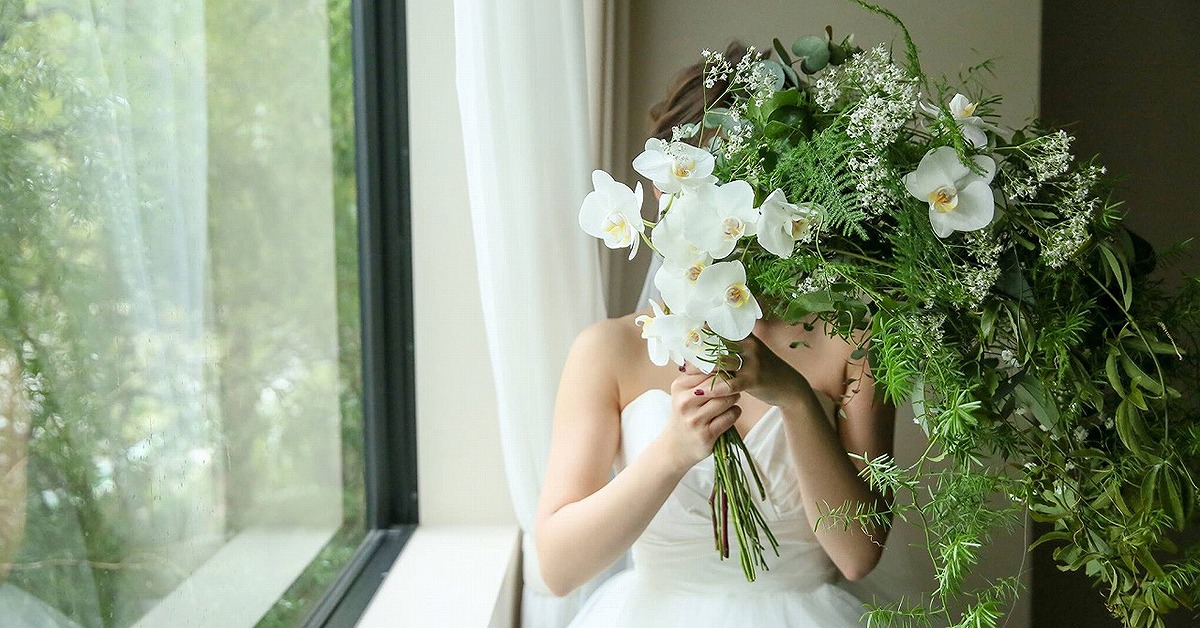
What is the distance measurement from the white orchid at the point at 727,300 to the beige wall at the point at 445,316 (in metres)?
1.25

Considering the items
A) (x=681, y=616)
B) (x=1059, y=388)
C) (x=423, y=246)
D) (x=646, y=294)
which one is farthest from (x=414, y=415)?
(x=1059, y=388)

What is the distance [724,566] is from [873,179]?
865 millimetres

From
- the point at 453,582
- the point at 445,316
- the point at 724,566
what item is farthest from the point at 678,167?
the point at 445,316

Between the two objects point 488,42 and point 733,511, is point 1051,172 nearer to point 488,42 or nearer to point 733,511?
point 733,511

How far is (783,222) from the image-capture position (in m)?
0.81

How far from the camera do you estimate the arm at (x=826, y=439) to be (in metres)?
1.02

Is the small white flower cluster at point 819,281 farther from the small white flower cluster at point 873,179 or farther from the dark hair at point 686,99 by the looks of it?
the dark hair at point 686,99

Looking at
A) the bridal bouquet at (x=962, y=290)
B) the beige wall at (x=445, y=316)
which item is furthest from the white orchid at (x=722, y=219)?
the beige wall at (x=445, y=316)

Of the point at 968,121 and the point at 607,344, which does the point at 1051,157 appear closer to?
the point at 968,121

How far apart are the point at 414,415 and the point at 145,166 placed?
117cm

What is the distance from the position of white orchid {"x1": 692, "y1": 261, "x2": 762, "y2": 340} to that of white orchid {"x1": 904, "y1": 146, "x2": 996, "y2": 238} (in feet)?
0.60

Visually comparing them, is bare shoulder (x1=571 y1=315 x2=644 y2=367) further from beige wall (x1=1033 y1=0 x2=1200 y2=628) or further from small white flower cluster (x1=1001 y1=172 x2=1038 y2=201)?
beige wall (x1=1033 y1=0 x2=1200 y2=628)

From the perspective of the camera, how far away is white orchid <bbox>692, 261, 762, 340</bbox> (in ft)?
2.64

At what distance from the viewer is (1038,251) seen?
2.86ft
